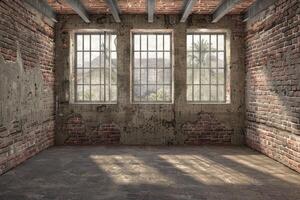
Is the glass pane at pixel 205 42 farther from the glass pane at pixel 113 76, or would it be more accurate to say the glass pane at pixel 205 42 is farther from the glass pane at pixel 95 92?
the glass pane at pixel 95 92

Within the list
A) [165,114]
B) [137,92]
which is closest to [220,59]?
[165,114]

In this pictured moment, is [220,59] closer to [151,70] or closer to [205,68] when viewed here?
[205,68]

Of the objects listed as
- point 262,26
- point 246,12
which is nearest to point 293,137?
point 262,26

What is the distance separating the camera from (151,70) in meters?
9.13

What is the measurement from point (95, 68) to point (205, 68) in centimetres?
299

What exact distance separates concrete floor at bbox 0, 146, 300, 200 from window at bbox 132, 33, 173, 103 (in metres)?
1.84

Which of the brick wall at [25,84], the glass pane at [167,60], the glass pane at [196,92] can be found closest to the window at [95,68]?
the brick wall at [25,84]

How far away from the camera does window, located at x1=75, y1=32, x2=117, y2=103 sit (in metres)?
9.08

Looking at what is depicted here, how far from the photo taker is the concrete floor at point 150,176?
453 cm

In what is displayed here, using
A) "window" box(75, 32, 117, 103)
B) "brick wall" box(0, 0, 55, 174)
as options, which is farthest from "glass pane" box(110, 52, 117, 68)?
"brick wall" box(0, 0, 55, 174)

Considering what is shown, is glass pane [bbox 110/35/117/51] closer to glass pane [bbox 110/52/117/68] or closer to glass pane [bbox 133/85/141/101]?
glass pane [bbox 110/52/117/68]

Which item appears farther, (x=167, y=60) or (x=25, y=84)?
(x=167, y=60)

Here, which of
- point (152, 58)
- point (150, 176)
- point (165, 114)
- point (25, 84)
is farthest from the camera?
point (152, 58)

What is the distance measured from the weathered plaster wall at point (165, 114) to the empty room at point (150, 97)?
26 mm
